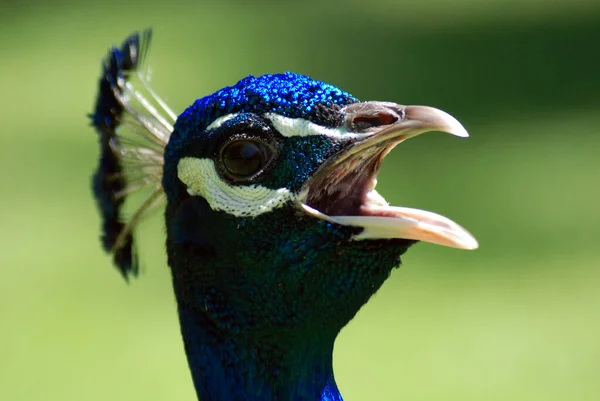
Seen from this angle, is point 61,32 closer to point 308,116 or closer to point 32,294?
point 32,294

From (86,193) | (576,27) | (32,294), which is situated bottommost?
(32,294)

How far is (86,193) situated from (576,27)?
272 centimetres

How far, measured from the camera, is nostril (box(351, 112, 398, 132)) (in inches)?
47.5

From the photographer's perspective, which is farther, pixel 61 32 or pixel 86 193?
pixel 61 32

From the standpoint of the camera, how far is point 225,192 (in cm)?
126

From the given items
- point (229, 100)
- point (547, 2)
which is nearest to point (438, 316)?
point (229, 100)

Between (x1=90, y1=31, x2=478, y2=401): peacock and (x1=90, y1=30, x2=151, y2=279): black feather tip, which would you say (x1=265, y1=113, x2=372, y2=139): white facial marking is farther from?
(x1=90, y1=30, x2=151, y2=279): black feather tip

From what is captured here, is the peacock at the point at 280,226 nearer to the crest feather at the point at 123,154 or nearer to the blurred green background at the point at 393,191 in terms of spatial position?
the crest feather at the point at 123,154

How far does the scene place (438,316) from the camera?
3.53 m

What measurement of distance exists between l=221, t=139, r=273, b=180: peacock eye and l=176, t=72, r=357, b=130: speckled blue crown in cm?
4

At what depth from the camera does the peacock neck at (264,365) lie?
128cm

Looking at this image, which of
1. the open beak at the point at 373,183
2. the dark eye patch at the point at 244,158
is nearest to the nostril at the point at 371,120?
the open beak at the point at 373,183

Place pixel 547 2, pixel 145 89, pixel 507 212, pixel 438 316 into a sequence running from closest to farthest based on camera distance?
pixel 145 89 → pixel 438 316 → pixel 507 212 → pixel 547 2

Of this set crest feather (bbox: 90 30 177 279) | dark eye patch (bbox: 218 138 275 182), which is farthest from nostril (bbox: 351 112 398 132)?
crest feather (bbox: 90 30 177 279)
